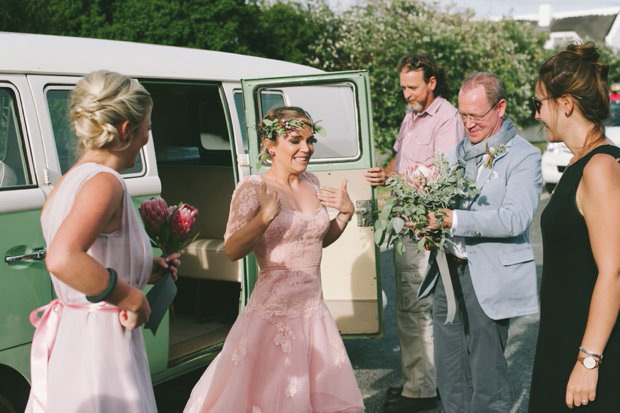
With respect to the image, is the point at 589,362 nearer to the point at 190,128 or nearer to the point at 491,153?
the point at 491,153

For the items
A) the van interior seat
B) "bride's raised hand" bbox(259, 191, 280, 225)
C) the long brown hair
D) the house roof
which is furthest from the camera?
the house roof

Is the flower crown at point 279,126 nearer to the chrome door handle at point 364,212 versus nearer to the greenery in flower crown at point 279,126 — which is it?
the greenery in flower crown at point 279,126

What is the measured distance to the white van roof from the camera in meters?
4.20

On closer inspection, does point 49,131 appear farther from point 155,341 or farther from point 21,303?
point 155,341

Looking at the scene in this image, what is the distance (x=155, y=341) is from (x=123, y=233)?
7.32ft

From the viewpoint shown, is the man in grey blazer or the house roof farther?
the house roof

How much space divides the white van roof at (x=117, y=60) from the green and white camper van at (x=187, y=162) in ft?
0.03

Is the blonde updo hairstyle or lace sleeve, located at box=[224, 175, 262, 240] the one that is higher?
the blonde updo hairstyle

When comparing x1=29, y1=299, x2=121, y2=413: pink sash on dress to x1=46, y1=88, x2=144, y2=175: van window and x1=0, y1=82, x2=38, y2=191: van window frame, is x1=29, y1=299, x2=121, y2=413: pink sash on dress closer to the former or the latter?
x1=0, y1=82, x2=38, y2=191: van window frame

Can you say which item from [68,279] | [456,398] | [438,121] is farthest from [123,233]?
[438,121]

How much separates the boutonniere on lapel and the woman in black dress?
890 mm

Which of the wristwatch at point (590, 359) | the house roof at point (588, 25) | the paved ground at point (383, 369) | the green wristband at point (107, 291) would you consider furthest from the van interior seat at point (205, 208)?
the house roof at point (588, 25)

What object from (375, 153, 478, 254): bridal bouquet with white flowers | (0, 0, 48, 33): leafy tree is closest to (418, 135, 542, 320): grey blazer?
(375, 153, 478, 254): bridal bouquet with white flowers

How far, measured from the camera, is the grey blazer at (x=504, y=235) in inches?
154
